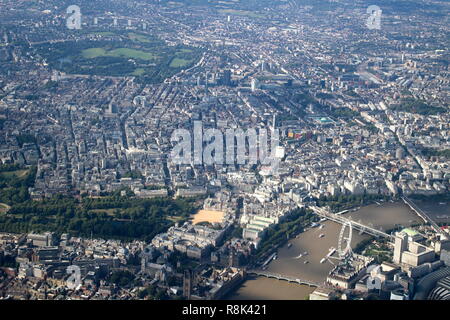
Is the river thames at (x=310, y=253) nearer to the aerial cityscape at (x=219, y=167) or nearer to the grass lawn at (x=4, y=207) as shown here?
the aerial cityscape at (x=219, y=167)

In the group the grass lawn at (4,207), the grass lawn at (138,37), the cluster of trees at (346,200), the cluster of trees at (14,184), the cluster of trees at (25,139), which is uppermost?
the grass lawn at (138,37)

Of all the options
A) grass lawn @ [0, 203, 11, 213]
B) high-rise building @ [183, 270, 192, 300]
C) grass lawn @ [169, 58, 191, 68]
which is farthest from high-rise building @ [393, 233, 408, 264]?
grass lawn @ [169, 58, 191, 68]

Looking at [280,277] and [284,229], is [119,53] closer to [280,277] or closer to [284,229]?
[284,229]

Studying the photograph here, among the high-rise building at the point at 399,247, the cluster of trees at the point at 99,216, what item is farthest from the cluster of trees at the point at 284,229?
the high-rise building at the point at 399,247

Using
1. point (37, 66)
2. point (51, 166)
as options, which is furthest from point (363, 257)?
point (37, 66)

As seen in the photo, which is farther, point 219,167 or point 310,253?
point 219,167

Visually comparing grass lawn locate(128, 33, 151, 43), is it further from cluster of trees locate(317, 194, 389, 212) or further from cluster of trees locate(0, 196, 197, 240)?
cluster of trees locate(317, 194, 389, 212)

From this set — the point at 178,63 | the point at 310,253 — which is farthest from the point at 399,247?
the point at 178,63
